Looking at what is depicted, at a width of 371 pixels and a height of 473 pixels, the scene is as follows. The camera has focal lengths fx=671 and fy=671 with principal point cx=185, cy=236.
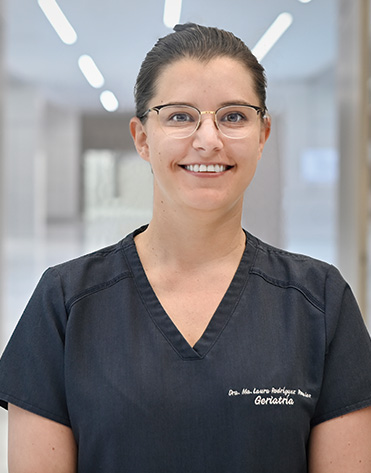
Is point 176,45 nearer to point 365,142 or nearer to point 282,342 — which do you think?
point 282,342

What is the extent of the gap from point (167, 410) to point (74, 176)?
2340 mm

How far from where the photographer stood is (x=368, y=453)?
100 cm

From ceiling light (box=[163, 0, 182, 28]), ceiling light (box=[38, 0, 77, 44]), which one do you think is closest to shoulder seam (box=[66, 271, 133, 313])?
ceiling light (box=[163, 0, 182, 28])

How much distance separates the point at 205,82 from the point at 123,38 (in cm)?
204

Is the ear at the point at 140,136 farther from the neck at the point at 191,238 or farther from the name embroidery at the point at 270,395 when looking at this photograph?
the name embroidery at the point at 270,395

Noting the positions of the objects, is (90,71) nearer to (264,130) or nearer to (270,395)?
(264,130)

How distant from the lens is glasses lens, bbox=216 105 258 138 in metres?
0.99

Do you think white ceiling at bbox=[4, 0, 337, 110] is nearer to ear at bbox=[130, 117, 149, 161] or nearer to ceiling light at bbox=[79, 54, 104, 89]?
ceiling light at bbox=[79, 54, 104, 89]

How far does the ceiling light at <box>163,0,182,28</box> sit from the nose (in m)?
2.02

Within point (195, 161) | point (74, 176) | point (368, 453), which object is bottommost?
point (368, 453)

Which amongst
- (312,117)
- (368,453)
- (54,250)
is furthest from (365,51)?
(368,453)

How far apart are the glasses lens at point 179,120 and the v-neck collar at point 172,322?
23 centimetres

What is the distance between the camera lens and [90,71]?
306cm

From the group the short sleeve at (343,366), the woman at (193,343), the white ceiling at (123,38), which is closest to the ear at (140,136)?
the woman at (193,343)
